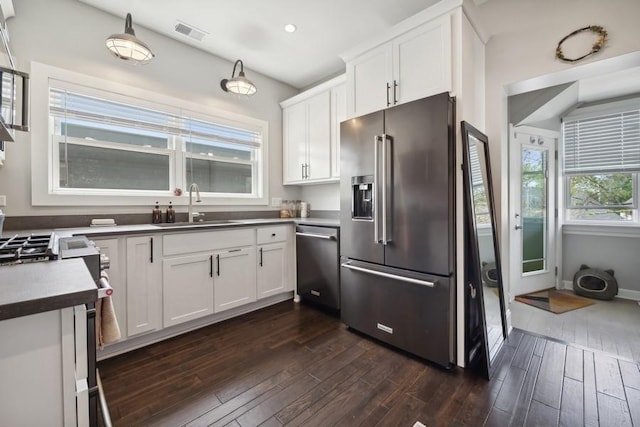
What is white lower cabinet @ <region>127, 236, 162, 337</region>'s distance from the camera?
2.17 metres

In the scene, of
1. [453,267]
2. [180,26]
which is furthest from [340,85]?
[453,267]

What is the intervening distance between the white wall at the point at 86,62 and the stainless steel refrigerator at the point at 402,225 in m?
1.74

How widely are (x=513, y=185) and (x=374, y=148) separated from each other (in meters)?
2.04

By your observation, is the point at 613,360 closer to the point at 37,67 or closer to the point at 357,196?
the point at 357,196

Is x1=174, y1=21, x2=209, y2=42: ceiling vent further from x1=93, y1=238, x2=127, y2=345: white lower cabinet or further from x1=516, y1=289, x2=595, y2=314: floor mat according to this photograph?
x1=516, y1=289, x2=595, y2=314: floor mat

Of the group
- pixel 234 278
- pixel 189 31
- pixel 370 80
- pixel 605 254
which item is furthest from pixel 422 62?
pixel 605 254

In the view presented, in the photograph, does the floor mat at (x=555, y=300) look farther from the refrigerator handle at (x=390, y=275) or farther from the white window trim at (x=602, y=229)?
the refrigerator handle at (x=390, y=275)

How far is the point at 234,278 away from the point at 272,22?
250 cm

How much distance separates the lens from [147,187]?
2861 millimetres

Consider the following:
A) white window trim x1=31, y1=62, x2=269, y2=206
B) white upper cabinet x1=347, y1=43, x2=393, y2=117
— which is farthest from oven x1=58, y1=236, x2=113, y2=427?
white upper cabinet x1=347, y1=43, x2=393, y2=117

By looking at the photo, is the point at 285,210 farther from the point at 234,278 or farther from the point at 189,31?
the point at 189,31

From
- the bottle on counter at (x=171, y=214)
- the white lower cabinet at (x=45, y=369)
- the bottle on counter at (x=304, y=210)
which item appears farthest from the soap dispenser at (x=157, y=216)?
the white lower cabinet at (x=45, y=369)

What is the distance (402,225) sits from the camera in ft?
6.99

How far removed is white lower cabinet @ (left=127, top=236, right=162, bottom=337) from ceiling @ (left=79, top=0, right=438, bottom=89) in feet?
6.64
